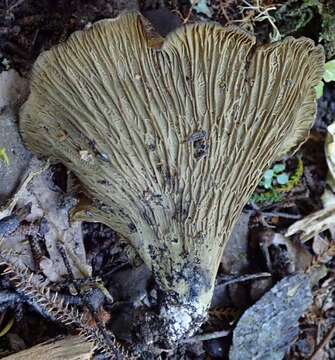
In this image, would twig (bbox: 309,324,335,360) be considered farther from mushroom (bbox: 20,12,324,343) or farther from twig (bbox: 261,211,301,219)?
mushroom (bbox: 20,12,324,343)

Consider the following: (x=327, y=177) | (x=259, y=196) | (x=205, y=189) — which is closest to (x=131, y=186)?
(x=205, y=189)

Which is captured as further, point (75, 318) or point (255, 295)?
point (255, 295)

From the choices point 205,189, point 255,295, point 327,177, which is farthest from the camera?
point 327,177

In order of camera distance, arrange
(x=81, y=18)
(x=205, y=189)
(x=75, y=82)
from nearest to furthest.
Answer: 1. (x=75, y=82)
2. (x=205, y=189)
3. (x=81, y=18)

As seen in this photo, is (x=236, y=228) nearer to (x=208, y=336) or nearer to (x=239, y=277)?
(x=239, y=277)

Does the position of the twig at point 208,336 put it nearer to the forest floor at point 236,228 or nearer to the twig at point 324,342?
the forest floor at point 236,228

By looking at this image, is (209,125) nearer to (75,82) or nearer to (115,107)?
(115,107)

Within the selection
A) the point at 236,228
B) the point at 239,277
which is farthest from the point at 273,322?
the point at 236,228
